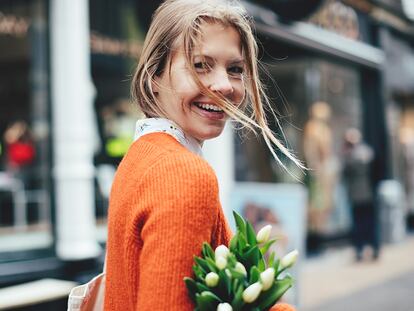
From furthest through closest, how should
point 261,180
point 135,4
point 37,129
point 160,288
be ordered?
point 261,180 < point 37,129 < point 135,4 < point 160,288

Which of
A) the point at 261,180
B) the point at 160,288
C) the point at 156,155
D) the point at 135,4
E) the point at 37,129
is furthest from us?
the point at 261,180

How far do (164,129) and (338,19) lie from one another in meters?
9.32

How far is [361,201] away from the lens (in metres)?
9.70

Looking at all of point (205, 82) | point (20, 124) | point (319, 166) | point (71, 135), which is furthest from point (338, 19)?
point (205, 82)

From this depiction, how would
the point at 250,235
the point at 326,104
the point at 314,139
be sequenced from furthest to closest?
the point at 326,104 < the point at 314,139 < the point at 250,235

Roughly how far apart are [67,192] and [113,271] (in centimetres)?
454

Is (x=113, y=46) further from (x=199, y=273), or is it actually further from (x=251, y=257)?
(x=199, y=273)

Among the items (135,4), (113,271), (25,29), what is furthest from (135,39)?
(113,271)

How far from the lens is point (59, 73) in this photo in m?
5.83

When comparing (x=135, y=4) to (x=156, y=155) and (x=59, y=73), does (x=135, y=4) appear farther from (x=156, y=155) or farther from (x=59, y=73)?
(x=156, y=155)

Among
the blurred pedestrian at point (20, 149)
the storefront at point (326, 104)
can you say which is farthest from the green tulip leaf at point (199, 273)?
the blurred pedestrian at point (20, 149)

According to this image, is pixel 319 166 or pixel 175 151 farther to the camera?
pixel 319 166

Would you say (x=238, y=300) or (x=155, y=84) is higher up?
(x=155, y=84)

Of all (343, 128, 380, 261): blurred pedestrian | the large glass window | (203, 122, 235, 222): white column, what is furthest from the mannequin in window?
the large glass window
